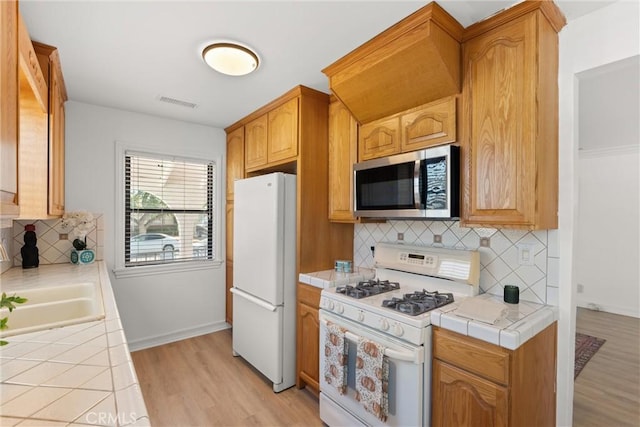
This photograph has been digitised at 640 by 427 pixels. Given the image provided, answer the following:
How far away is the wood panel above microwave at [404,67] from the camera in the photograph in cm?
158

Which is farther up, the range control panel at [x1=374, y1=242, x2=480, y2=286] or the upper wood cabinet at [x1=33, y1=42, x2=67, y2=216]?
the upper wood cabinet at [x1=33, y1=42, x2=67, y2=216]

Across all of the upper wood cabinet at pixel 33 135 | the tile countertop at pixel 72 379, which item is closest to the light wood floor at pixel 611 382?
the tile countertop at pixel 72 379

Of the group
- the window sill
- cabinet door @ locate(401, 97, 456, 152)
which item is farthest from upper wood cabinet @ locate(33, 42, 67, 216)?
cabinet door @ locate(401, 97, 456, 152)

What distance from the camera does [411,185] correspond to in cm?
185

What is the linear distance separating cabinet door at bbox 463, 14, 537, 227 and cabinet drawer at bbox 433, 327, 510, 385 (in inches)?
24.0

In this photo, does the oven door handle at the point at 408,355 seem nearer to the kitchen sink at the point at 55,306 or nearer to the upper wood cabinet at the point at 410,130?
the upper wood cabinet at the point at 410,130

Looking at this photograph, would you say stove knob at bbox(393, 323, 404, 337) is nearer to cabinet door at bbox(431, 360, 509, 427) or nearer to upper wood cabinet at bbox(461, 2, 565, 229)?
cabinet door at bbox(431, 360, 509, 427)

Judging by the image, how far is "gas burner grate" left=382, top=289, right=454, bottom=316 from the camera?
5.19 ft

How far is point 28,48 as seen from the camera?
4.51 ft

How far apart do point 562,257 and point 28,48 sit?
2.79 meters

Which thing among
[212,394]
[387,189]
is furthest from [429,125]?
[212,394]

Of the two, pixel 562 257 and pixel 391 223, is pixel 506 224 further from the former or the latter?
pixel 391 223

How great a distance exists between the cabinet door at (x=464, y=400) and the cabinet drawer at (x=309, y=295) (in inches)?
37.0

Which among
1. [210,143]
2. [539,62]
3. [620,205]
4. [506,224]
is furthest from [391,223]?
[620,205]
